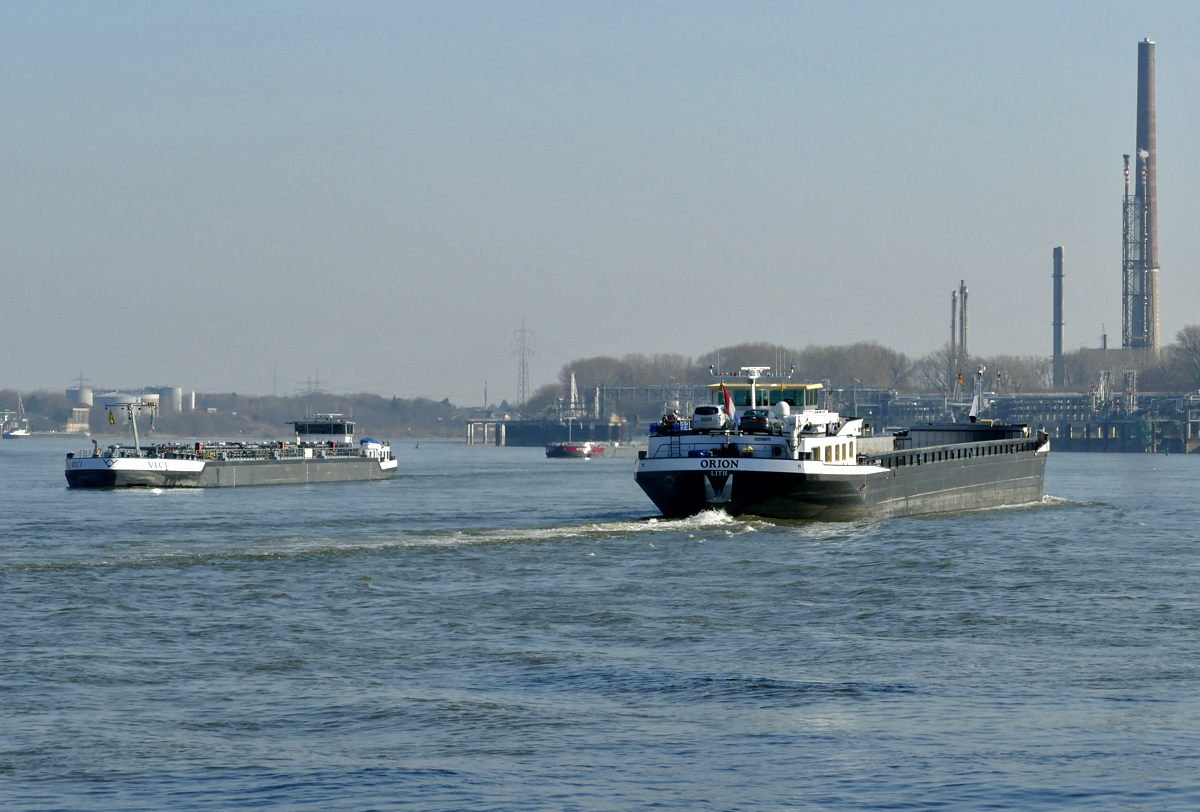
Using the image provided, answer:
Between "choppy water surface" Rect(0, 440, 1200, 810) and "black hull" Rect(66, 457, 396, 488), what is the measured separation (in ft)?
133

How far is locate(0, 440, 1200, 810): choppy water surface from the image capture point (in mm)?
18266

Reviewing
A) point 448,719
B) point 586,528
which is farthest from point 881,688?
point 586,528

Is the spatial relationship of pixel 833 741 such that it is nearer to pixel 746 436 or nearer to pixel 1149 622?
pixel 1149 622

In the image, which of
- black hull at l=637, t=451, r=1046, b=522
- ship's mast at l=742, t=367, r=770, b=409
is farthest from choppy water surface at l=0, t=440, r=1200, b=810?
ship's mast at l=742, t=367, r=770, b=409

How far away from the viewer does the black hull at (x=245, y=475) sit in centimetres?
8994

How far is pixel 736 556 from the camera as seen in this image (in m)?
44.4

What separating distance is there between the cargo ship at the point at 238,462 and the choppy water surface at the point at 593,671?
133ft

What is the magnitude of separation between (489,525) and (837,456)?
45.8 ft

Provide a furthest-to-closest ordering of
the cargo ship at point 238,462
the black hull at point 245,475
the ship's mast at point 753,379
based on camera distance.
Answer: the cargo ship at point 238,462 → the black hull at point 245,475 → the ship's mast at point 753,379

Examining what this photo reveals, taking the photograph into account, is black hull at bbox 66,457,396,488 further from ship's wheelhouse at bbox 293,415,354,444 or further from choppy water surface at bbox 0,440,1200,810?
choppy water surface at bbox 0,440,1200,810

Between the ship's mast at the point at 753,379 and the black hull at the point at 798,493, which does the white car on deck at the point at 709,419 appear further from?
the black hull at the point at 798,493

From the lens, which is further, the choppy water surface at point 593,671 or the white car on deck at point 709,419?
the white car on deck at point 709,419

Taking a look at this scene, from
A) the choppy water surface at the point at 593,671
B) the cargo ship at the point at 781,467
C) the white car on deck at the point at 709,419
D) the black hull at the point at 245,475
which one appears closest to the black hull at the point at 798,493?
the cargo ship at the point at 781,467

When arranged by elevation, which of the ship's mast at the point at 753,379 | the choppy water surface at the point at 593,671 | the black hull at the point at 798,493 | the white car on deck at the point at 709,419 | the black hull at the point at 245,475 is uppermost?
the ship's mast at the point at 753,379
